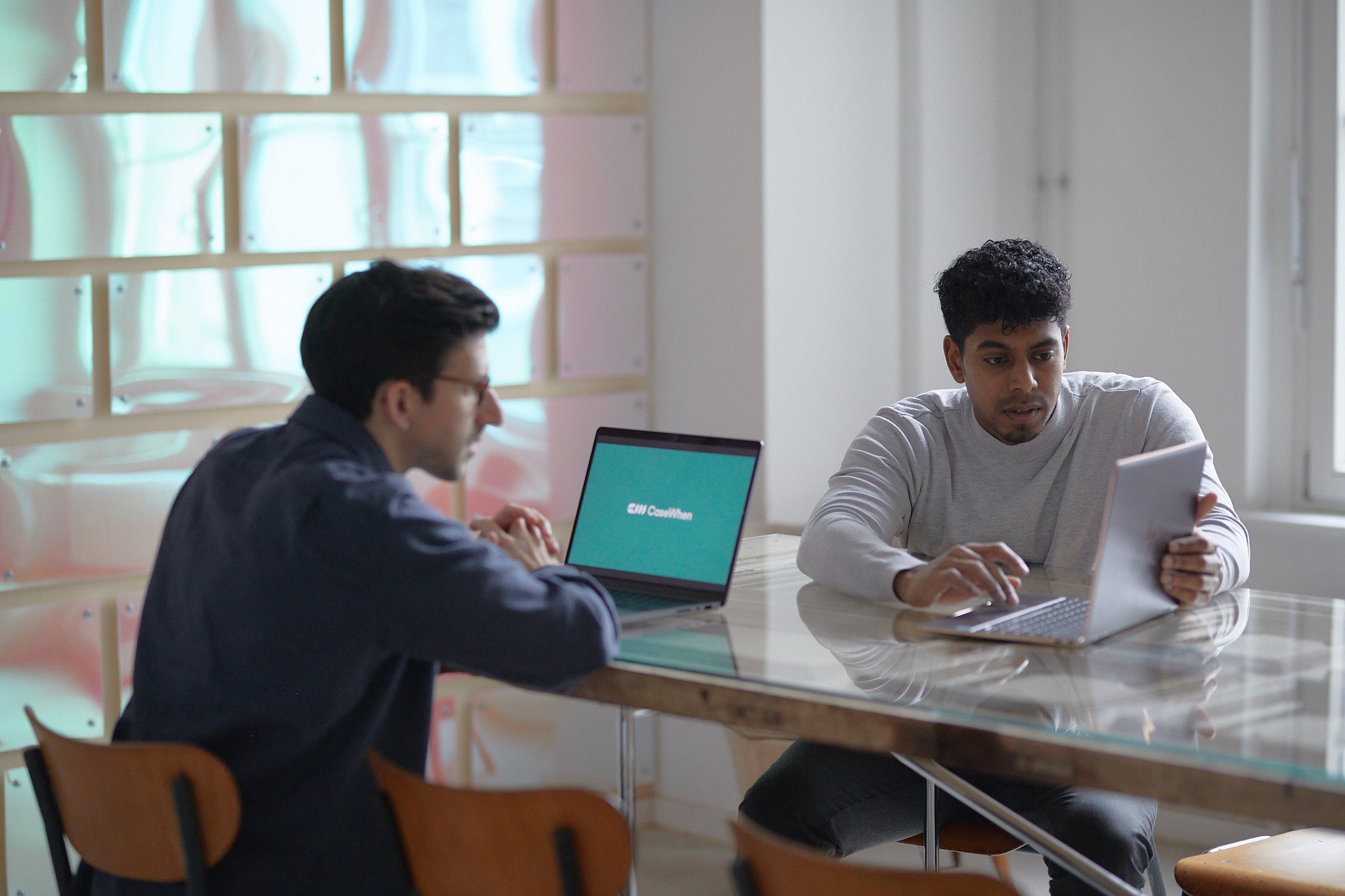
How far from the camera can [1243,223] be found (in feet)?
11.6

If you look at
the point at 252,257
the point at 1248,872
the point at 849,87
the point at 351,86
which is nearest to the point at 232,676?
the point at 1248,872

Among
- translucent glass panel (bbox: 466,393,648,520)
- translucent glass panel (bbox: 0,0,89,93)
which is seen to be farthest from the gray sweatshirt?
translucent glass panel (bbox: 0,0,89,93)

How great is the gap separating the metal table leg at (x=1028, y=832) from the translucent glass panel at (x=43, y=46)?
2.14 m

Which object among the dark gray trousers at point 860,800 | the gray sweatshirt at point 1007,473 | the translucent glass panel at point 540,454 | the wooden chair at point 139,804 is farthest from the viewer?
the translucent glass panel at point 540,454

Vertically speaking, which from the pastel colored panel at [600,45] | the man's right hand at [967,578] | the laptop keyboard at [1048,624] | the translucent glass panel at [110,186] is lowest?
the laptop keyboard at [1048,624]

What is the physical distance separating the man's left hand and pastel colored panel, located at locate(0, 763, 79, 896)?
1.46m

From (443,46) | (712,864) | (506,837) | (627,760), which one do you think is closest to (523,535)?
(627,760)

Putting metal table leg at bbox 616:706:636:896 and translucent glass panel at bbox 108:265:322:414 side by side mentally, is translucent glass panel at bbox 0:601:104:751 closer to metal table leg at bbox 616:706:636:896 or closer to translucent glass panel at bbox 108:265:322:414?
translucent glass panel at bbox 108:265:322:414

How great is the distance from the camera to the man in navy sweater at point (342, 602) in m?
1.66

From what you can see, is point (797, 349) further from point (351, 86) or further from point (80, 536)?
point (80, 536)

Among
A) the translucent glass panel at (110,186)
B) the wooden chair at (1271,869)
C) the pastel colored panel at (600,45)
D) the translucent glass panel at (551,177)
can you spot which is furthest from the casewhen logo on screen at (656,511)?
the pastel colored panel at (600,45)

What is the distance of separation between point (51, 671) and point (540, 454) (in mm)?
1241

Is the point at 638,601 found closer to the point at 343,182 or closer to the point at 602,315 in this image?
the point at 343,182

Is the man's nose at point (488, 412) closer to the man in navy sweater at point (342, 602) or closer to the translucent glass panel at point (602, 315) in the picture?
the man in navy sweater at point (342, 602)
